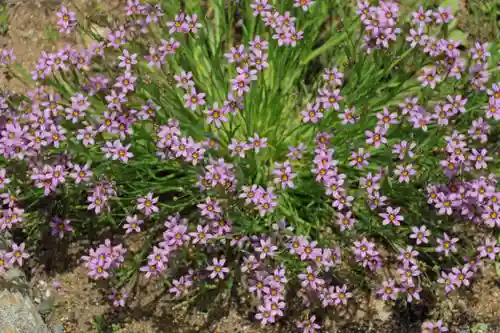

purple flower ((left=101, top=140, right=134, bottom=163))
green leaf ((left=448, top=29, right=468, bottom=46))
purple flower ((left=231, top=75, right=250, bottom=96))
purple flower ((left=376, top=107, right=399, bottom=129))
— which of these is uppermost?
green leaf ((left=448, top=29, right=468, bottom=46))

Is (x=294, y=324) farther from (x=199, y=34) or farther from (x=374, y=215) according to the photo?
(x=199, y=34)

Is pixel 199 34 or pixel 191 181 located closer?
pixel 191 181

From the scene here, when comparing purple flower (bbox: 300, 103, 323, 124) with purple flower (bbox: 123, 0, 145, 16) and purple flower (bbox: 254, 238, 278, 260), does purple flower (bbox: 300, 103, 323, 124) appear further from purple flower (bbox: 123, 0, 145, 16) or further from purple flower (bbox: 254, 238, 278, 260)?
purple flower (bbox: 123, 0, 145, 16)

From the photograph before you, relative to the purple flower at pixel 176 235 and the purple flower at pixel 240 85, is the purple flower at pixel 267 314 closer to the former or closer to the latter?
the purple flower at pixel 176 235

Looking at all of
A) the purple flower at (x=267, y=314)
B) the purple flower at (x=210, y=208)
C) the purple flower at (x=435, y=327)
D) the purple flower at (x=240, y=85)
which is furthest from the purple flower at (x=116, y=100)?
the purple flower at (x=435, y=327)

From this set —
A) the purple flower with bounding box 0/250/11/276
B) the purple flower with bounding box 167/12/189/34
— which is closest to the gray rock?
the purple flower with bounding box 0/250/11/276

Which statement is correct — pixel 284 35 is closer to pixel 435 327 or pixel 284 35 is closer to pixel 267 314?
pixel 267 314

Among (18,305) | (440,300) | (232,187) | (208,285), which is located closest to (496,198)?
(440,300)

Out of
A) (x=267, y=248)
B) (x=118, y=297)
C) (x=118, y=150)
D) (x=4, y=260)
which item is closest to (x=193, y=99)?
(x=118, y=150)
